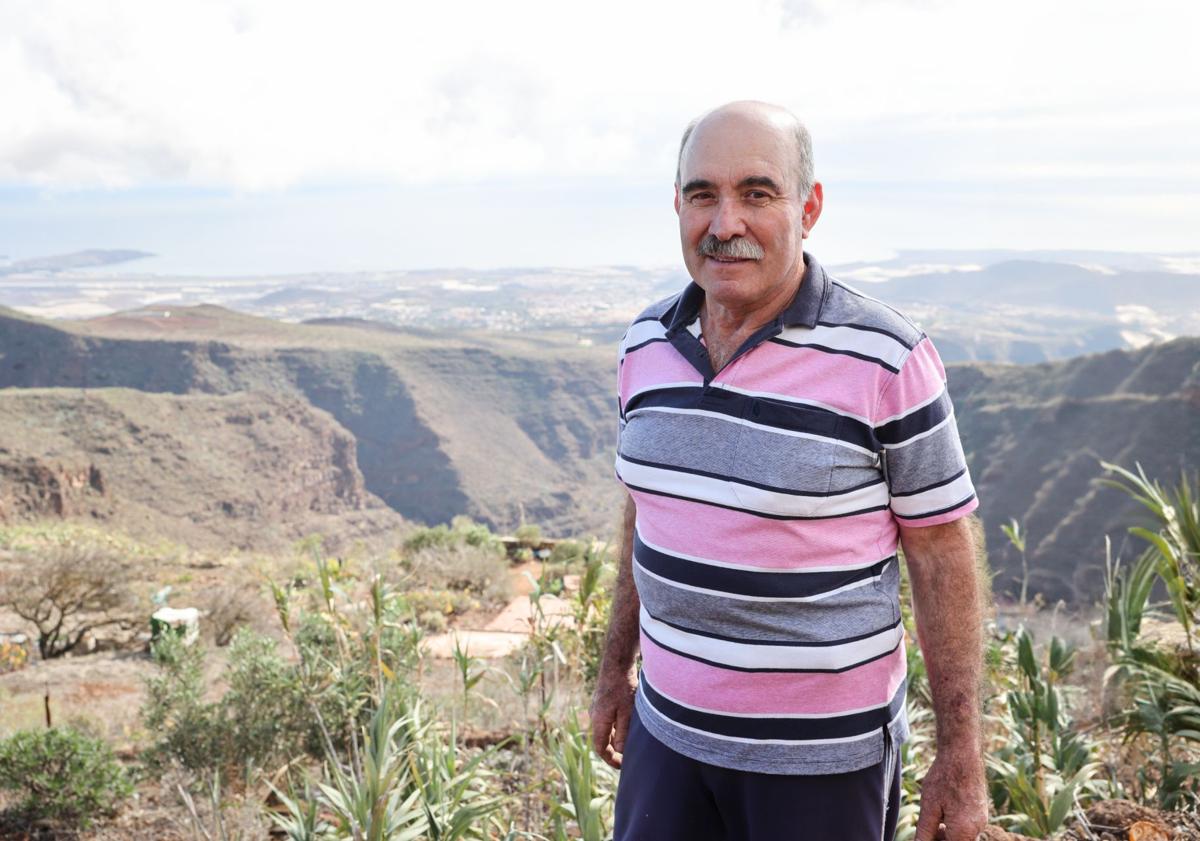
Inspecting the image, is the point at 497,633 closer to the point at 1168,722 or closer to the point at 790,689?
the point at 1168,722

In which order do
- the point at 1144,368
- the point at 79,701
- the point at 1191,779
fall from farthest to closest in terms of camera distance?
the point at 1144,368 < the point at 79,701 < the point at 1191,779

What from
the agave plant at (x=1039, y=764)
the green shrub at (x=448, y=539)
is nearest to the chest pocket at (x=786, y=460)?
the agave plant at (x=1039, y=764)

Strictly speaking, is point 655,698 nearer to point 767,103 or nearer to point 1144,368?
point 767,103

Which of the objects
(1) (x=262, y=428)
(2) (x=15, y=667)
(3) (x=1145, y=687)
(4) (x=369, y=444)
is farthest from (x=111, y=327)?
(3) (x=1145, y=687)

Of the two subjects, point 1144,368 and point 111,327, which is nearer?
point 1144,368

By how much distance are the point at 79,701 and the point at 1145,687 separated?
24.1 feet

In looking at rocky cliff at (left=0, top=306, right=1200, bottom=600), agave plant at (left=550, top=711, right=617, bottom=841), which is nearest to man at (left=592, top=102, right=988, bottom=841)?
agave plant at (left=550, top=711, right=617, bottom=841)

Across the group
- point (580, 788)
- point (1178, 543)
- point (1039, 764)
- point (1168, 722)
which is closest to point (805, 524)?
point (580, 788)

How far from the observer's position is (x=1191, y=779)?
2.80 m

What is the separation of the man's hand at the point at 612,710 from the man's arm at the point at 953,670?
2.04 ft

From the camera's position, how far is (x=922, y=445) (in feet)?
4.42

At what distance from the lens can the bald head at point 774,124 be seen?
1459mm

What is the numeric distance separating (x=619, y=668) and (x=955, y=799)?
69 cm

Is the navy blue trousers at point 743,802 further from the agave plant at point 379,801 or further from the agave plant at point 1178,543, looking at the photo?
the agave plant at point 1178,543
